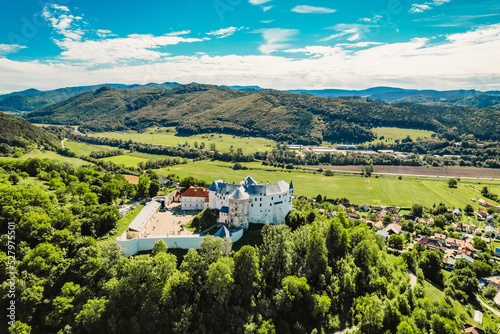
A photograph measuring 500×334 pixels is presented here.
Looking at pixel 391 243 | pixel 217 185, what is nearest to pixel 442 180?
pixel 391 243

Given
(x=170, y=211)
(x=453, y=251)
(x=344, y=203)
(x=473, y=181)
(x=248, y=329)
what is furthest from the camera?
(x=473, y=181)

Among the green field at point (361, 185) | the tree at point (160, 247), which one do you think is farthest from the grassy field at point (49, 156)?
the tree at point (160, 247)

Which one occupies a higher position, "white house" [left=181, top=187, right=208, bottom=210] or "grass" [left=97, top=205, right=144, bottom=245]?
"white house" [left=181, top=187, right=208, bottom=210]

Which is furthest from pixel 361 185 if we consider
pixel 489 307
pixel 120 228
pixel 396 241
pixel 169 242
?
pixel 120 228

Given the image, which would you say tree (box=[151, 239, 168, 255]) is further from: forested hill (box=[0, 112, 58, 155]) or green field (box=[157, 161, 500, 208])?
forested hill (box=[0, 112, 58, 155])

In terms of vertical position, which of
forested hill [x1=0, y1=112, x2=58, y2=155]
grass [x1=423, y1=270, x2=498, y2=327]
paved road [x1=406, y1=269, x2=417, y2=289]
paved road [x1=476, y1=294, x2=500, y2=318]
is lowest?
paved road [x1=476, y1=294, x2=500, y2=318]

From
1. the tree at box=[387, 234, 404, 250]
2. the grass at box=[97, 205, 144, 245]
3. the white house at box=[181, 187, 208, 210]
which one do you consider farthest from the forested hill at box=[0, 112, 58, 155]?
the tree at box=[387, 234, 404, 250]

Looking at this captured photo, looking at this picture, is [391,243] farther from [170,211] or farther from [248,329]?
[170,211]
